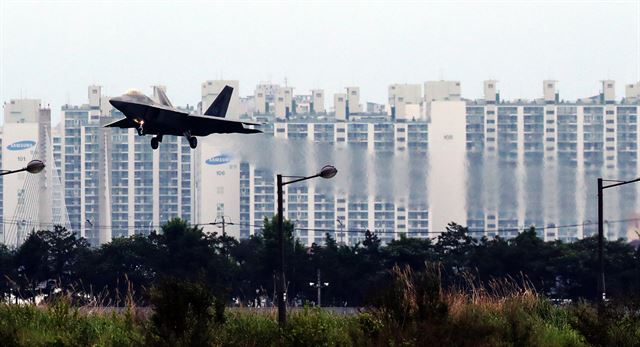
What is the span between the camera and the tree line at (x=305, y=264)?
10338 cm

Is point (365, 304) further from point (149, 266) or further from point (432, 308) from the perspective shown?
point (149, 266)

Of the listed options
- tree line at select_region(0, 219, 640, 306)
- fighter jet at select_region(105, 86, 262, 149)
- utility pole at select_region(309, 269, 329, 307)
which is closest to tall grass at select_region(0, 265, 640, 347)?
fighter jet at select_region(105, 86, 262, 149)

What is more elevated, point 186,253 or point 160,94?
point 160,94

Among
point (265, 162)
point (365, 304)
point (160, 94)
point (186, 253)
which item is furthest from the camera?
point (265, 162)

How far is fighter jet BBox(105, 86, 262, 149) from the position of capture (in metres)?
65.4

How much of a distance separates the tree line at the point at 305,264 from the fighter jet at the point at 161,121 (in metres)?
33.1

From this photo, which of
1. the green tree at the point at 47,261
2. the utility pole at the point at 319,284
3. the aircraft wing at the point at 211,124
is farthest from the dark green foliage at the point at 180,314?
the green tree at the point at 47,261

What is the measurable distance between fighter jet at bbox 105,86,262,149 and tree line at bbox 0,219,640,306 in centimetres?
3311

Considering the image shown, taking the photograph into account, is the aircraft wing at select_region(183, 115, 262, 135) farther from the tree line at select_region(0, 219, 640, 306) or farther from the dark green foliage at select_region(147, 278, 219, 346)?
the tree line at select_region(0, 219, 640, 306)

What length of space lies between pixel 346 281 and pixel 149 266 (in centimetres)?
1376

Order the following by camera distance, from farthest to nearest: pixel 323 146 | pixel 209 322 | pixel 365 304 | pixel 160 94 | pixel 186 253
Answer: pixel 323 146
pixel 186 253
pixel 160 94
pixel 365 304
pixel 209 322

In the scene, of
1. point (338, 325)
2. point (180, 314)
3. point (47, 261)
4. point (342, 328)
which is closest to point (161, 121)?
point (338, 325)

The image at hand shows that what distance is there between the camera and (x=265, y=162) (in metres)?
178

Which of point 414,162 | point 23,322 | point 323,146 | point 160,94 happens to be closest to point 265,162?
point 323,146
